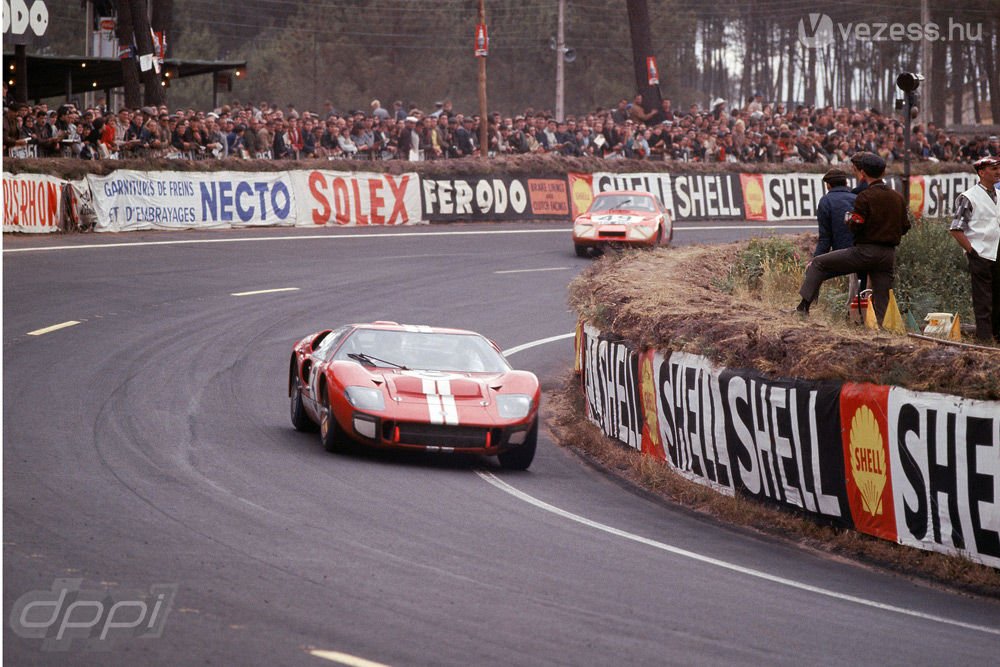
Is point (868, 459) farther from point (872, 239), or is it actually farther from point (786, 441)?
point (872, 239)

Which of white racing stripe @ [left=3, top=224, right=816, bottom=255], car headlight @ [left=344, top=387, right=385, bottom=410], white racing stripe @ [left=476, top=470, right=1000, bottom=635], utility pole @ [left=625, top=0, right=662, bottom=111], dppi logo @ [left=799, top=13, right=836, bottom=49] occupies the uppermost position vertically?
dppi logo @ [left=799, top=13, right=836, bottom=49]

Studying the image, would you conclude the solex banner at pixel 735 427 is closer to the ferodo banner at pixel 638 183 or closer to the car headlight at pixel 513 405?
the car headlight at pixel 513 405

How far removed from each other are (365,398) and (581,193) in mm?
25587

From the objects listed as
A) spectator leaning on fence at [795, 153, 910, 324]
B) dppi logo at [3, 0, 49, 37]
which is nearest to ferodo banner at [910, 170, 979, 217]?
dppi logo at [3, 0, 49, 37]

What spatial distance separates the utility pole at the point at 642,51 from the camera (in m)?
47.8

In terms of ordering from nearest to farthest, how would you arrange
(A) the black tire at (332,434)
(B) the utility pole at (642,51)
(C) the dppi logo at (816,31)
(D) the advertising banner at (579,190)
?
(A) the black tire at (332,434)
(D) the advertising banner at (579,190)
(B) the utility pole at (642,51)
(C) the dppi logo at (816,31)

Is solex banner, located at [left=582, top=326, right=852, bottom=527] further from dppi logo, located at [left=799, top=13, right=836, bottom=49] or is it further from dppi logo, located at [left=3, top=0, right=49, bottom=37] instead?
dppi logo, located at [left=799, top=13, right=836, bottom=49]

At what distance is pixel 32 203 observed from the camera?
26.7 metres

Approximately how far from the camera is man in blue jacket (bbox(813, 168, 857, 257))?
12.5 metres

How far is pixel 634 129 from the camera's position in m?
38.9

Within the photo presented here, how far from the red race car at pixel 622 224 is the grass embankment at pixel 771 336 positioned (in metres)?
9.10

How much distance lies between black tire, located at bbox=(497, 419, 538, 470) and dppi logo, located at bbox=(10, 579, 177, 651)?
5257 millimetres

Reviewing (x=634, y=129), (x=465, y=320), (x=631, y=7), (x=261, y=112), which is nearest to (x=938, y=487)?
(x=465, y=320)

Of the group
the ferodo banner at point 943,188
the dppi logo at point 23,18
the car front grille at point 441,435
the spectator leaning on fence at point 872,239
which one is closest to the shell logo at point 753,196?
the ferodo banner at point 943,188
